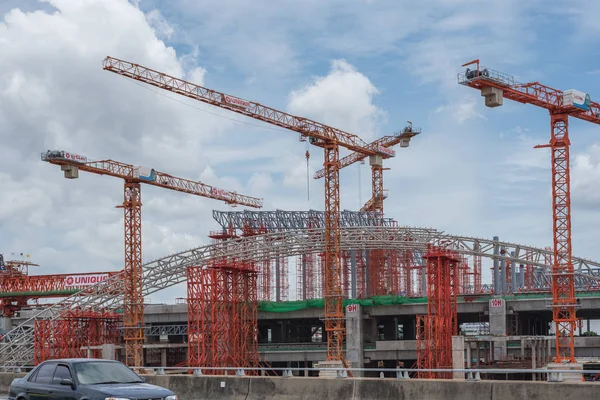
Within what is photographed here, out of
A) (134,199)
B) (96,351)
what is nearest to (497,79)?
(134,199)

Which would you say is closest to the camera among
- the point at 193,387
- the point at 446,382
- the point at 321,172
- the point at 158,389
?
the point at 158,389

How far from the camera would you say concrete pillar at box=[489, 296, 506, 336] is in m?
83.7

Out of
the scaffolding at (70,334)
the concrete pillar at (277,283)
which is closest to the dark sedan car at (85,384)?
the scaffolding at (70,334)

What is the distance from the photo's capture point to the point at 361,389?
910 inches

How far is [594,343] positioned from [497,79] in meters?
31.3

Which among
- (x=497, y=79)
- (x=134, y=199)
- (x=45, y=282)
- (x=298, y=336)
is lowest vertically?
(x=298, y=336)

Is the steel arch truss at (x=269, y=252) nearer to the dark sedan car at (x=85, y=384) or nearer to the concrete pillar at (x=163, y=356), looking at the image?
the concrete pillar at (x=163, y=356)

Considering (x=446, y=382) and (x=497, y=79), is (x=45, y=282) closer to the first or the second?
(x=497, y=79)

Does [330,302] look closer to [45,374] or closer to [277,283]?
[277,283]

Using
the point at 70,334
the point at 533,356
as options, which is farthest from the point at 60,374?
the point at 70,334

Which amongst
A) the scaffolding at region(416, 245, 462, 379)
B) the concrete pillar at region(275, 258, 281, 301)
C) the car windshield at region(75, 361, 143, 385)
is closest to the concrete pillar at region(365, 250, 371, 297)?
the concrete pillar at region(275, 258, 281, 301)

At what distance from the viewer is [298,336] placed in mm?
108750

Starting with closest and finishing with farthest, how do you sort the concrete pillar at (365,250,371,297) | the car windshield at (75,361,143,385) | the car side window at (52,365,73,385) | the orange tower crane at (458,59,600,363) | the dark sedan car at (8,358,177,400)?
the dark sedan car at (8,358,177,400) < the car windshield at (75,361,143,385) < the car side window at (52,365,73,385) < the orange tower crane at (458,59,600,363) < the concrete pillar at (365,250,371,297)

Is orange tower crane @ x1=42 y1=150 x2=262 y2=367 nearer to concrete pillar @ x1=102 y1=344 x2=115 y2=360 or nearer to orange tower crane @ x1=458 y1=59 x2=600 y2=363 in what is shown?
concrete pillar @ x1=102 y1=344 x2=115 y2=360
